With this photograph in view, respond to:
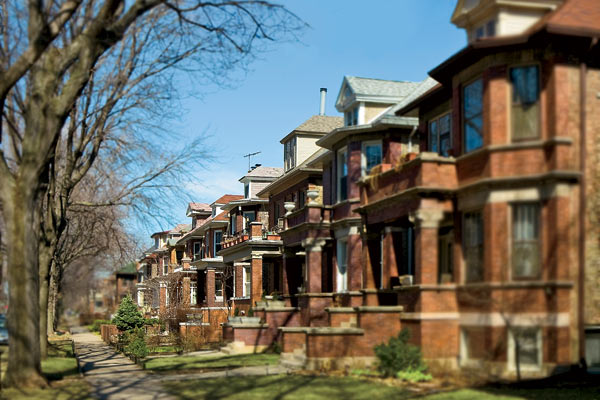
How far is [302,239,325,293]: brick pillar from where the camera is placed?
103 feet

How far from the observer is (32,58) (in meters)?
16.4

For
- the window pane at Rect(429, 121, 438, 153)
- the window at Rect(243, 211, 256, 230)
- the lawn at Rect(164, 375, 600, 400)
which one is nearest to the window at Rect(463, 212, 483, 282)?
the lawn at Rect(164, 375, 600, 400)

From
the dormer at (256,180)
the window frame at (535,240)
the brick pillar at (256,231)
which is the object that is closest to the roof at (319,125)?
the brick pillar at (256,231)

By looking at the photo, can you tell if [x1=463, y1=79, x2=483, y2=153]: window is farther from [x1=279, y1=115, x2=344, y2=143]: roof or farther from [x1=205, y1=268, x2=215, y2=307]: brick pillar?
[x1=205, y1=268, x2=215, y2=307]: brick pillar

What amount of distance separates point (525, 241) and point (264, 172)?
3568 centimetres

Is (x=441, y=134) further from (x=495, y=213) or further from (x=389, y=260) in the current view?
(x=495, y=213)

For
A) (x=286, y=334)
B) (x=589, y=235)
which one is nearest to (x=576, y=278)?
(x=589, y=235)

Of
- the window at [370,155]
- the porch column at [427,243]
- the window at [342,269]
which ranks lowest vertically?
the window at [342,269]

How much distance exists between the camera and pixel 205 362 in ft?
86.2

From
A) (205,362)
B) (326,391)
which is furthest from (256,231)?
(326,391)

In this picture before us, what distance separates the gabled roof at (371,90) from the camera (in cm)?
3052

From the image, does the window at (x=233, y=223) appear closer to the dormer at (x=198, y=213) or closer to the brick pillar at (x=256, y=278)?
the brick pillar at (x=256, y=278)

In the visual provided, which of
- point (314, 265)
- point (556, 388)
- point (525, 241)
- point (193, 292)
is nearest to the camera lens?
point (556, 388)

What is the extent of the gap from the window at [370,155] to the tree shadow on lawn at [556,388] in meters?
13.0
